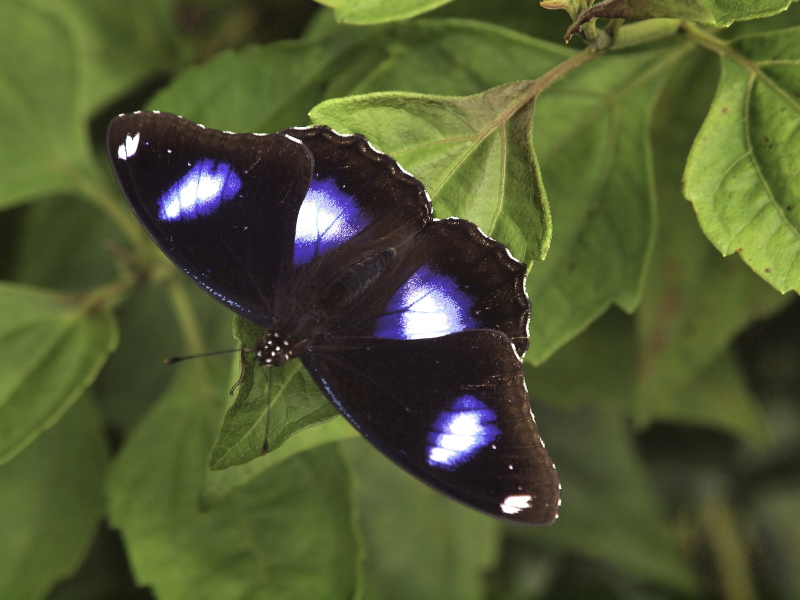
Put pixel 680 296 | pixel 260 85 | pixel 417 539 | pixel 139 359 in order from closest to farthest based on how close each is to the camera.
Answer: pixel 260 85 → pixel 680 296 → pixel 417 539 → pixel 139 359

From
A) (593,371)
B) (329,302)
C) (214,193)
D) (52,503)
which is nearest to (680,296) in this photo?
(593,371)

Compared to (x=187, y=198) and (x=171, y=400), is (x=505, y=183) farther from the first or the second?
(x=171, y=400)

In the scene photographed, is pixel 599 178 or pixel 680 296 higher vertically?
pixel 599 178

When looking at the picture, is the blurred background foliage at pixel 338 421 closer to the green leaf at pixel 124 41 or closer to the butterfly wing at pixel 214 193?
the green leaf at pixel 124 41

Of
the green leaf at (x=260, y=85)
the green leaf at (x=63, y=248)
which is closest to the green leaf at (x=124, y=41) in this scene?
the green leaf at (x=63, y=248)

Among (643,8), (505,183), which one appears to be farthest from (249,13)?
(643,8)

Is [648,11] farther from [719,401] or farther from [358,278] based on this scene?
[719,401]
